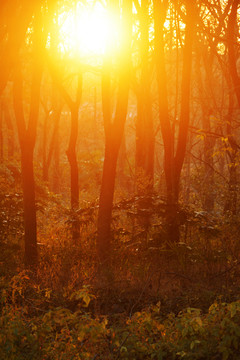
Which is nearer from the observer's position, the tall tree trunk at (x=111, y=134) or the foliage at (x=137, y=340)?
the foliage at (x=137, y=340)

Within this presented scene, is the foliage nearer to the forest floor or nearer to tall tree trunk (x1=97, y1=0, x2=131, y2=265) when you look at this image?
the forest floor

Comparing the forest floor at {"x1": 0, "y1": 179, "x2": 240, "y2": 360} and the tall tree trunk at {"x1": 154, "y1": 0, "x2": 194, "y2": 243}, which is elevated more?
the tall tree trunk at {"x1": 154, "y1": 0, "x2": 194, "y2": 243}

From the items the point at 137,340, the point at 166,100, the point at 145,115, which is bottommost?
the point at 137,340

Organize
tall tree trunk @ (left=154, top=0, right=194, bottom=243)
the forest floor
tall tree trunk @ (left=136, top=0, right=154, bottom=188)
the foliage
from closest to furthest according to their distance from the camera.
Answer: the foliage < the forest floor < tall tree trunk @ (left=154, top=0, right=194, bottom=243) < tall tree trunk @ (left=136, top=0, right=154, bottom=188)

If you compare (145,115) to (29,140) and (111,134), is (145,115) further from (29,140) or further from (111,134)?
(29,140)

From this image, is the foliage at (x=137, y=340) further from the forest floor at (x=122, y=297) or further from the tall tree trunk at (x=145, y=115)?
the tall tree trunk at (x=145, y=115)

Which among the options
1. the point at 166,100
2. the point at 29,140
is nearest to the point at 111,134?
the point at 29,140

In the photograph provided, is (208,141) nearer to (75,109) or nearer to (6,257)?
(75,109)

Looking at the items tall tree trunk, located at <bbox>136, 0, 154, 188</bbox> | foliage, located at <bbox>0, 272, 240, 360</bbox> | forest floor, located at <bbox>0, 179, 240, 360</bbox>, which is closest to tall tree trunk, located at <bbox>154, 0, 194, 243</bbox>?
tall tree trunk, located at <bbox>136, 0, 154, 188</bbox>

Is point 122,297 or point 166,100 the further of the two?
point 166,100

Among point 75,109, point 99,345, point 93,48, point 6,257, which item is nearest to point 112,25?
point 75,109

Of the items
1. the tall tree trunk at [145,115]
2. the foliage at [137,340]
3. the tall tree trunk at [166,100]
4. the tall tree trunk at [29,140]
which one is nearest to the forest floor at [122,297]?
the foliage at [137,340]

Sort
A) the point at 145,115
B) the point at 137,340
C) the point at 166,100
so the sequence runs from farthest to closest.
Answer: the point at 145,115
the point at 166,100
the point at 137,340

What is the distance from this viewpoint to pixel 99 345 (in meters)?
4.98
